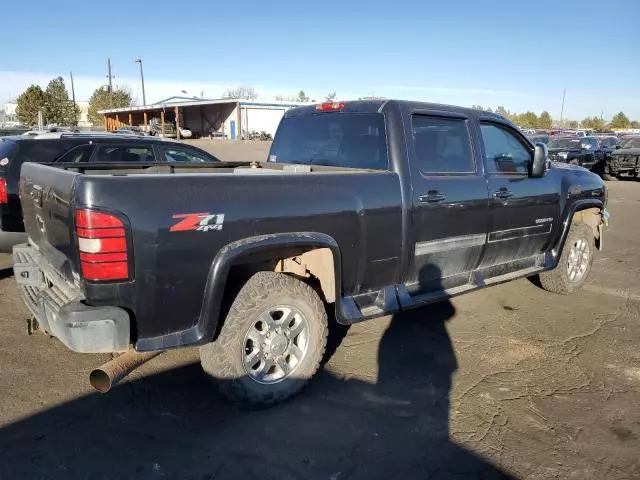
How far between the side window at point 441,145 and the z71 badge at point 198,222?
1827 millimetres

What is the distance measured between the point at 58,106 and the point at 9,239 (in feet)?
170

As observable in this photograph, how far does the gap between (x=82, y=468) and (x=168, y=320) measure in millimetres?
899

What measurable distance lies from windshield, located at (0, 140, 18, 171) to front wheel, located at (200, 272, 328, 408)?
4.08m

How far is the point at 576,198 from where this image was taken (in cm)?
560

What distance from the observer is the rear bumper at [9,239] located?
5168mm

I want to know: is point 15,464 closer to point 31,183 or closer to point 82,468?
point 82,468

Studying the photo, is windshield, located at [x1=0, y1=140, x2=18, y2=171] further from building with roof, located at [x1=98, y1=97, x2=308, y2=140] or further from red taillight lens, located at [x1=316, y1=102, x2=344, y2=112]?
building with roof, located at [x1=98, y1=97, x2=308, y2=140]

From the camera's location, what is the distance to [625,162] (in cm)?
2158

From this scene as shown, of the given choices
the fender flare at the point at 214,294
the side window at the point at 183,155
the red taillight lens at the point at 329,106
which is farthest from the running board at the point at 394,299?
the side window at the point at 183,155

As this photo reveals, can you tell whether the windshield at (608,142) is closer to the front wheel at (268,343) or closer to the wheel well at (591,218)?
the wheel well at (591,218)

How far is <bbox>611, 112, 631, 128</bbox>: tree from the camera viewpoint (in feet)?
311

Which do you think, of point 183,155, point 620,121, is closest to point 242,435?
point 183,155

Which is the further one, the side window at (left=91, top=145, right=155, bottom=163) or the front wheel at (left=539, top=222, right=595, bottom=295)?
the side window at (left=91, top=145, right=155, bottom=163)

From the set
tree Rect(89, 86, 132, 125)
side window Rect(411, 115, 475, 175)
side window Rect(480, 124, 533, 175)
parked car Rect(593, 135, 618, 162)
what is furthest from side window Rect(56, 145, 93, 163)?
tree Rect(89, 86, 132, 125)
